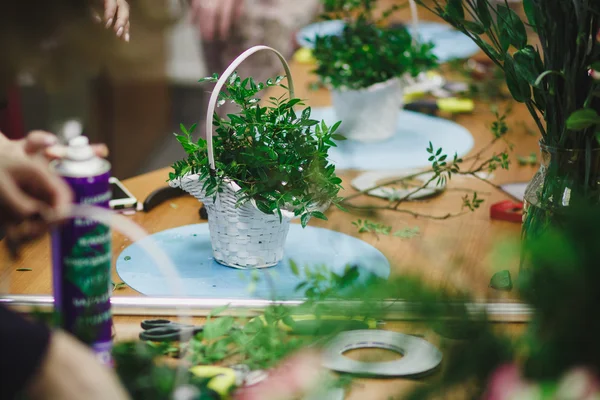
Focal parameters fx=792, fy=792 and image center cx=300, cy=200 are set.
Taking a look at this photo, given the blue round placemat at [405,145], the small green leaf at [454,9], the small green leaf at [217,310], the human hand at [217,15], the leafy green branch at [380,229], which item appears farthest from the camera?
the human hand at [217,15]

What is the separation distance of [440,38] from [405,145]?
928mm

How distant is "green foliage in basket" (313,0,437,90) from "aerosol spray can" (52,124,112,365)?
3.34ft

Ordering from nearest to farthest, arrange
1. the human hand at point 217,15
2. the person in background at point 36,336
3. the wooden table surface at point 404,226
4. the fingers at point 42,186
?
1. the person in background at point 36,336
2. the fingers at point 42,186
3. the wooden table surface at point 404,226
4. the human hand at point 217,15

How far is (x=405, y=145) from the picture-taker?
1787mm

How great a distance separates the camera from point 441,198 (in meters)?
1.51

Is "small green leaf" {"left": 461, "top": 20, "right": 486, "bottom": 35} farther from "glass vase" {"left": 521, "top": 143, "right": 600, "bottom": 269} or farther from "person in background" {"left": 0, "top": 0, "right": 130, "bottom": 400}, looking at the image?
"person in background" {"left": 0, "top": 0, "right": 130, "bottom": 400}

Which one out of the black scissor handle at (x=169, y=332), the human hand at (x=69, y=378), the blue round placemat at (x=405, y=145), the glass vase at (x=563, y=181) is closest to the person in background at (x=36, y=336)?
the human hand at (x=69, y=378)

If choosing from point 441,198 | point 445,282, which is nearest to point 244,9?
point 441,198

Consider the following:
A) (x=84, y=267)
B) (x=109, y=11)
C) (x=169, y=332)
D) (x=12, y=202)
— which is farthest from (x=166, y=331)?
(x=109, y=11)

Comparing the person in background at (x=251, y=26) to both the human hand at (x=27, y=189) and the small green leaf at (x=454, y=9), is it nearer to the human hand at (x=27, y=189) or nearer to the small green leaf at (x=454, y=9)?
the small green leaf at (x=454, y=9)

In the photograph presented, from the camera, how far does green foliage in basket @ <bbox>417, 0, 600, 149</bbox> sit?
1.02m

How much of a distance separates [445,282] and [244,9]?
7.08 feet

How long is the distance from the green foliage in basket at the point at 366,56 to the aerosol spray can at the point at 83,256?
102 centimetres

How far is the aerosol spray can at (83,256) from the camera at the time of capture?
755mm
